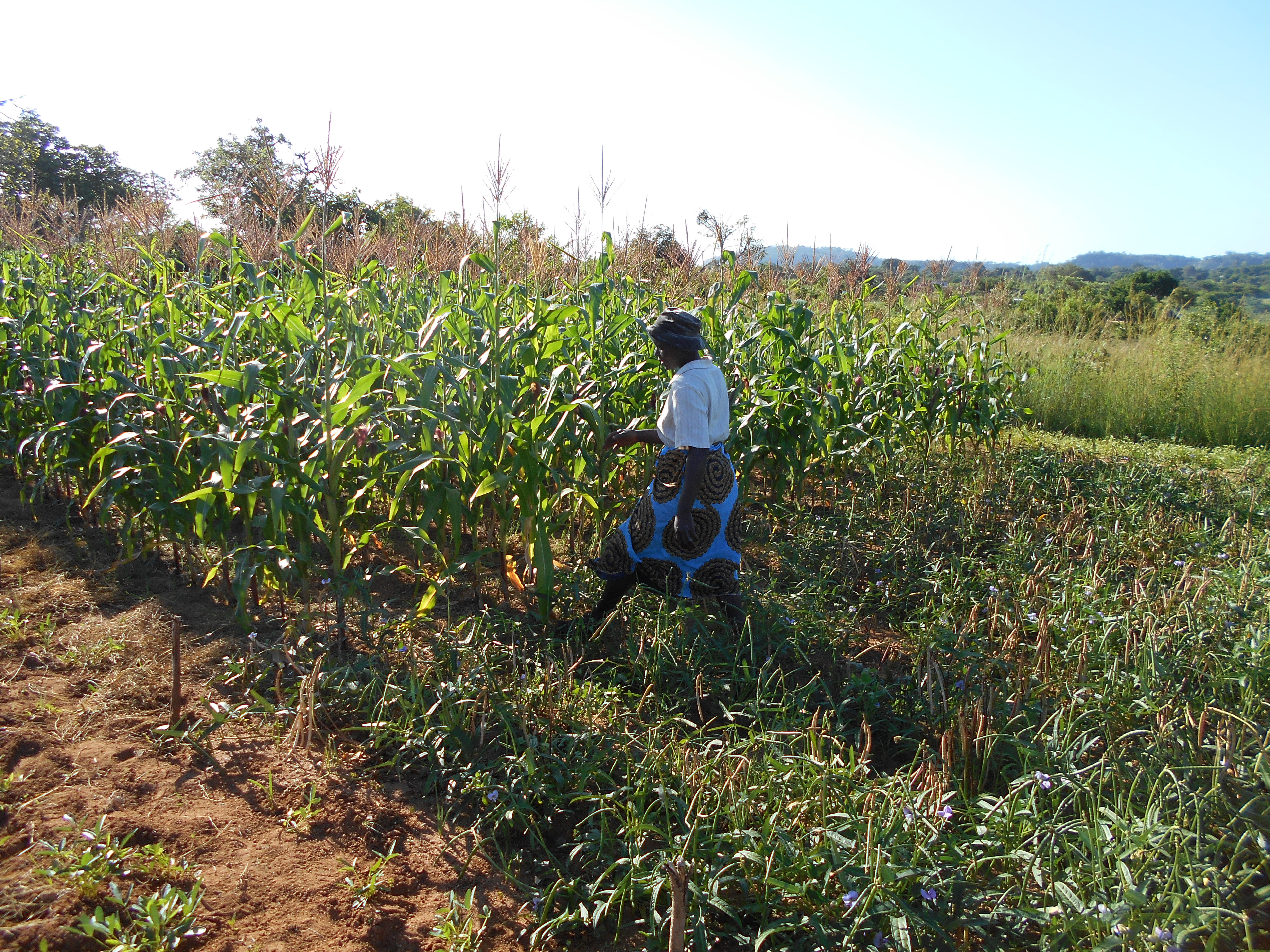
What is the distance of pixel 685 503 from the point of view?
3.15 metres

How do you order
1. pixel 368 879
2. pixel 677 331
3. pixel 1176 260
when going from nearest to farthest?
1. pixel 368 879
2. pixel 677 331
3. pixel 1176 260

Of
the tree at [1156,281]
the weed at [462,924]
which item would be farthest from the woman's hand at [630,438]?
the tree at [1156,281]

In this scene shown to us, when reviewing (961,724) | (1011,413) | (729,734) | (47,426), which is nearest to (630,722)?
(729,734)

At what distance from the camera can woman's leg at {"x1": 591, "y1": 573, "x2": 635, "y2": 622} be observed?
3.46 meters

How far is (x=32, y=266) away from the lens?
6520 mm

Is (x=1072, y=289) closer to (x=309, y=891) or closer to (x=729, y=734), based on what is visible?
(x=729, y=734)

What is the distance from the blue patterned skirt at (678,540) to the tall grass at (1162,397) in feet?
22.2

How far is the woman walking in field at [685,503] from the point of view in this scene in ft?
10.3

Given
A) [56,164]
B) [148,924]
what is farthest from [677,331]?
[56,164]

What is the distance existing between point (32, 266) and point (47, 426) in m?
3.66

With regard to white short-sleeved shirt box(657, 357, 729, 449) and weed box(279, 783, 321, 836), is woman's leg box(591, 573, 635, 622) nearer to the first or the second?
white short-sleeved shirt box(657, 357, 729, 449)

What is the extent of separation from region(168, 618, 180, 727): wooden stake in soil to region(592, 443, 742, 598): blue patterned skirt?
1.68 metres

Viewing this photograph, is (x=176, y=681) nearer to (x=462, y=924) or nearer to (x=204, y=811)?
(x=204, y=811)

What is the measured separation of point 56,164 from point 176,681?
28.7 meters
